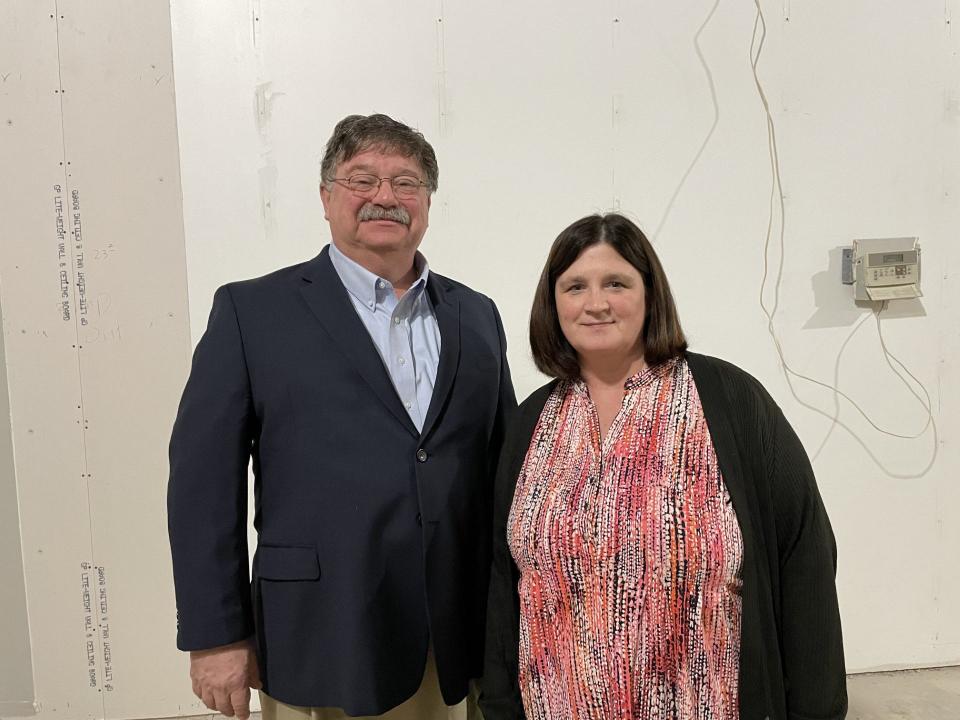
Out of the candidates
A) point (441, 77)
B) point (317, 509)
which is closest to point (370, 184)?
point (317, 509)

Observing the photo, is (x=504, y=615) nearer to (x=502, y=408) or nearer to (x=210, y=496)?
(x=502, y=408)

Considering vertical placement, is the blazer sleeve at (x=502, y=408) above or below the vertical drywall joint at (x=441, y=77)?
below

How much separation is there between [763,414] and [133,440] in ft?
6.80

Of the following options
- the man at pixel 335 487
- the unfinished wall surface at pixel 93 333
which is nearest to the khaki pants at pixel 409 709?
the man at pixel 335 487

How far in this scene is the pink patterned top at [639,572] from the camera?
114 centimetres

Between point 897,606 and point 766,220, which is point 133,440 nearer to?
point 766,220

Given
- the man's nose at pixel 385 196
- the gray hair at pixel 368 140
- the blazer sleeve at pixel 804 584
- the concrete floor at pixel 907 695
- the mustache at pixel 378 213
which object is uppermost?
the gray hair at pixel 368 140

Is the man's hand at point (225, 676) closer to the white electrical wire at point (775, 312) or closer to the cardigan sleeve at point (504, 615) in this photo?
the cardigan sleeve at point (504, 615)

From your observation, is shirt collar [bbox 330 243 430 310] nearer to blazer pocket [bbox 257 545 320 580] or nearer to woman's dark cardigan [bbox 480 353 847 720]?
blazer pocket [bbox 257 545 320 580]

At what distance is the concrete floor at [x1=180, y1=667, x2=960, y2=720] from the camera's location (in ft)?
7.75

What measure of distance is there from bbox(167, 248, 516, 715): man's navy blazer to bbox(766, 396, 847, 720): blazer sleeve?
599 mm

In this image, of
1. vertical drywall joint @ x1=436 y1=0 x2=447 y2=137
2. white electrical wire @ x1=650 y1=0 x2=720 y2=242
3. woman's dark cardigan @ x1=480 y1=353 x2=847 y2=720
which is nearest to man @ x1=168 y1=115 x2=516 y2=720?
woman's dark cardigan @ x1=480 y1=353 x2=847 y2=720

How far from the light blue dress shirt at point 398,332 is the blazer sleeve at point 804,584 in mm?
663

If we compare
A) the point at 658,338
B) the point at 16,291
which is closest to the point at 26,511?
the point at 16,291
